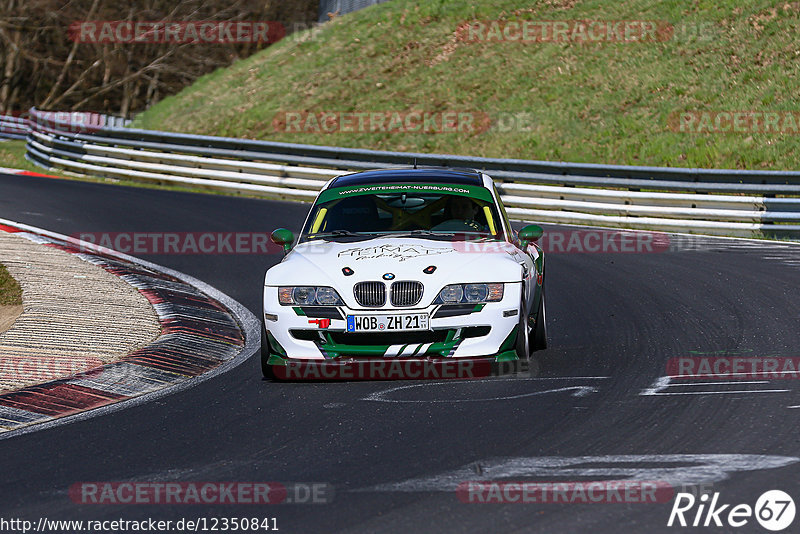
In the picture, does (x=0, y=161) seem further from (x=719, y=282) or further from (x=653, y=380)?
(x=653, y=380)

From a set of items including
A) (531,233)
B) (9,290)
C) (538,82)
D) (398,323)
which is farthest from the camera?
(538,82)

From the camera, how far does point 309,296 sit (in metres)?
8.16

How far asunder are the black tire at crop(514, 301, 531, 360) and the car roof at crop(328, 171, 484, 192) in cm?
180

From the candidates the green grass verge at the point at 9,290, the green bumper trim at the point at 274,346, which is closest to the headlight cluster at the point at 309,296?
the green bumper trim at the point at 274,346

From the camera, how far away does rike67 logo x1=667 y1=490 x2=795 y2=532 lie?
15.8ft

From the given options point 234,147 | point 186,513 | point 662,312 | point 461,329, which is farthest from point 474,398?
point 234,147

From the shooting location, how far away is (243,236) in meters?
16.5

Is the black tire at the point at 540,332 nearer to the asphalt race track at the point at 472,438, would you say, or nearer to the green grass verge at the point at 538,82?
the asphalt race track at the point at 472,438

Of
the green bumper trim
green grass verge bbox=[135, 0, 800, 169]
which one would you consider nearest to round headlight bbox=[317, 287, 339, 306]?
the green bumper trim

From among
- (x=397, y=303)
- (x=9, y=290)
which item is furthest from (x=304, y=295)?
(x=9, y=290)

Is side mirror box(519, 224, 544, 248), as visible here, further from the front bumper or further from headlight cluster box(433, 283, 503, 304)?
headlight cluster box(433, 283, 503, 304)

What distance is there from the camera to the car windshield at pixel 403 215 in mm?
9273

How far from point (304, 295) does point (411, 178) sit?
1.94 meters

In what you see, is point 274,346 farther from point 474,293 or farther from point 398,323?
point 474,293
